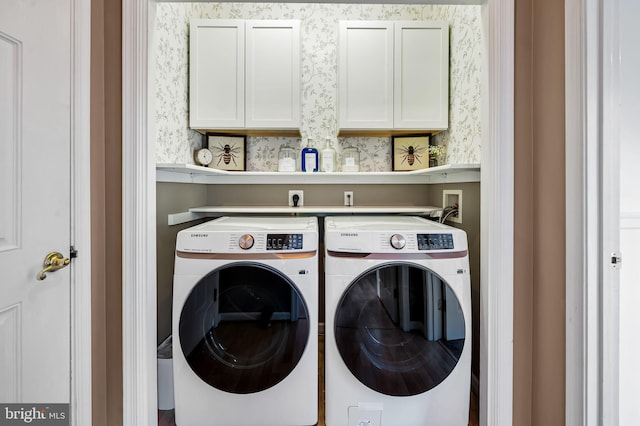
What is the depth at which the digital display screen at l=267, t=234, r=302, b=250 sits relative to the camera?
1328 mm

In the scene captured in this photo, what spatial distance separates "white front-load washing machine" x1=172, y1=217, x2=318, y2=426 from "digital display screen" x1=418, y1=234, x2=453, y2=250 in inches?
19.1

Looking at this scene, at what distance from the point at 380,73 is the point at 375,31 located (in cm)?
27

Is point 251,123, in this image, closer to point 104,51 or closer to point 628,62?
→ point 104,51

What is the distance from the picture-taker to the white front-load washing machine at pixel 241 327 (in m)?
1.30

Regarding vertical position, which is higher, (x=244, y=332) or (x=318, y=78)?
(x=318, y=78)

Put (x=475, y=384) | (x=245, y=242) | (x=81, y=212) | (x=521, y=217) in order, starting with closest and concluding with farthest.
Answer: (x=81, y=212), (x=521, y=217), (x=245, y=242), (x=475, y=384)

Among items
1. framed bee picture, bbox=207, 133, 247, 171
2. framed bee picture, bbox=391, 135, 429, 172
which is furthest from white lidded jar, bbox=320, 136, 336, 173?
framed bee picture, bbox=207, 133, 247, 171

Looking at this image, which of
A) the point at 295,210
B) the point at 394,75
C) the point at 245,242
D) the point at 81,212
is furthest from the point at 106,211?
the point at 394,75

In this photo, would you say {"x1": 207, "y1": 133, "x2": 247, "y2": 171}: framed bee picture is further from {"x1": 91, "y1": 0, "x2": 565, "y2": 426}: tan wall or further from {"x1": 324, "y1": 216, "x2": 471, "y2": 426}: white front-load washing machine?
{"x1": 324, "y1": 216, "x2": 471, "y2": 426}: white front-load washing machine

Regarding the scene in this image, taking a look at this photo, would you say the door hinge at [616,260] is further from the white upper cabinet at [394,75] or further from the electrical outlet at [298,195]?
the electrical outlet at [298,195]

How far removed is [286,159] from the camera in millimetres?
2193

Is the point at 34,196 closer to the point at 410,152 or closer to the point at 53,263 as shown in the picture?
the point at 53,263

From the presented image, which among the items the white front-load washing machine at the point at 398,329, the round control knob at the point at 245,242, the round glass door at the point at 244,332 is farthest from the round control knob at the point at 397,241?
the round control knob at the point at 245,242

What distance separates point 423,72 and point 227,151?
1455 millimetres
